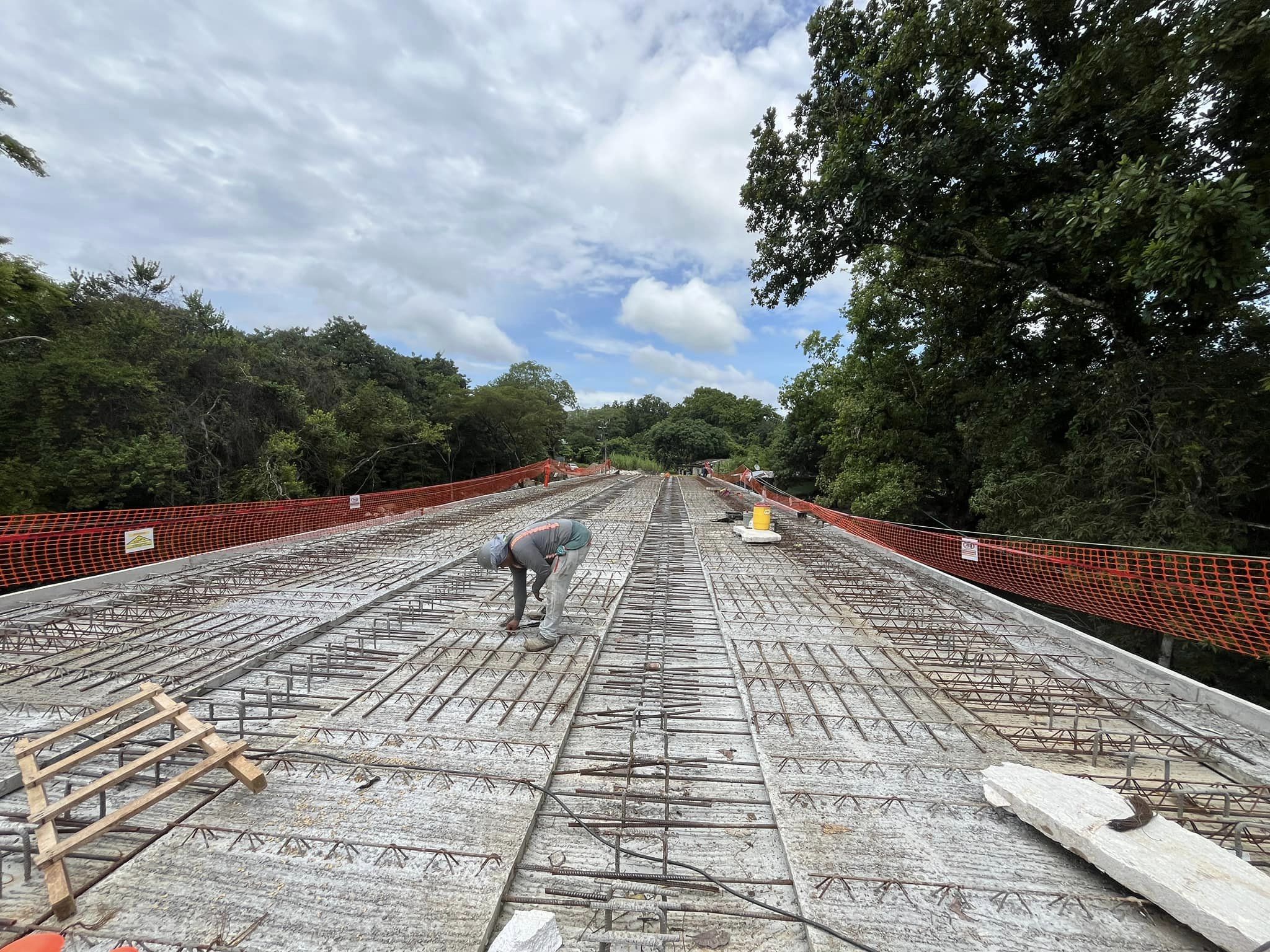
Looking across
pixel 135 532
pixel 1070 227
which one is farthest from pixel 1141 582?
pixel 135 532

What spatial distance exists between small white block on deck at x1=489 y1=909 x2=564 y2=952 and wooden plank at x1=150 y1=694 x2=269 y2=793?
148 cm

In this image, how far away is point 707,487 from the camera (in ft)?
80.6

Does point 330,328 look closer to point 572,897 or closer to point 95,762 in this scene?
point 95,762

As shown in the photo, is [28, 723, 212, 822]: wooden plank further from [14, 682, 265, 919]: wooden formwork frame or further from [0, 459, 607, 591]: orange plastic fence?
[0, 459, 607, 591]: orange plastic fence

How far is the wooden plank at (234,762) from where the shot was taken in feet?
7.86

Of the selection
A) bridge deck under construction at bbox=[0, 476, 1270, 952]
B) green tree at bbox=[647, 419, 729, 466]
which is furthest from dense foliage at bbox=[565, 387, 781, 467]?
bridge deck under construction at bbox=[0, 476, 1270, 952]

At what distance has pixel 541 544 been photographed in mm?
4133

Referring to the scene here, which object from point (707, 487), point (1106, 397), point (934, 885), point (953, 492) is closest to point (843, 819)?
point (934, 885)

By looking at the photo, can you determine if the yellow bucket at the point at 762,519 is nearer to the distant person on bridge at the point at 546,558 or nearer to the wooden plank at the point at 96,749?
the distant person on bridge at the point at 546,558

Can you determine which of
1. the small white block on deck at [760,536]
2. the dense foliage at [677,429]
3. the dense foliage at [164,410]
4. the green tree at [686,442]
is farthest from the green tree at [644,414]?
the small white block on deck at [760,536]

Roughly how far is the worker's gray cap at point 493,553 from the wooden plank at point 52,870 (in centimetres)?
232

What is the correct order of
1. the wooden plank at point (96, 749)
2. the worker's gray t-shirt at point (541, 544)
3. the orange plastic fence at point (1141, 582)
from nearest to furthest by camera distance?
the wooden plank at point (96, 749)
the worker's gray t-shirt at point (541, 544)
the orange plastic fence at point (1141, 582)

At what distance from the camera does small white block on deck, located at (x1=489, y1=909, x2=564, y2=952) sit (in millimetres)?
1626

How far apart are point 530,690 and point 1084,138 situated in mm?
10273
